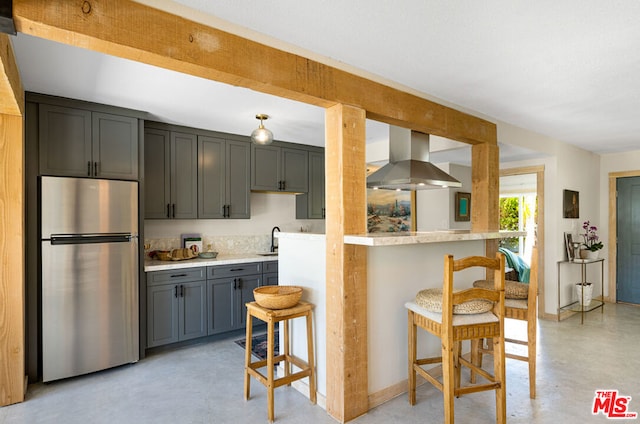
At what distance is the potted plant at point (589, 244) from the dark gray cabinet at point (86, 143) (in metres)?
5.76

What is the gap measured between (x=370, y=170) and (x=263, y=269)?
244 centimetres

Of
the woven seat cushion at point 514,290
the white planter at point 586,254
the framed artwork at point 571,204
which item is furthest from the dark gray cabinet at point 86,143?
the white planter at point 586,254

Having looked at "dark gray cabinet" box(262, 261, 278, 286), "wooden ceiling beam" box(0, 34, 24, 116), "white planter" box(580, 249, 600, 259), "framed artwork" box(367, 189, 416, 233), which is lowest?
"dark gray cabinet" box(262, 261, 278, 286)

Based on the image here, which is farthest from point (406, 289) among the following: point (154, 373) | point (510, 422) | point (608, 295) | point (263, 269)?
point (608, 295)

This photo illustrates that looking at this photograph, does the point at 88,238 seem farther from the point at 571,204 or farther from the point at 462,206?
the point at 571,204

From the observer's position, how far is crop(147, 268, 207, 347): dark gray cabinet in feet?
11.3

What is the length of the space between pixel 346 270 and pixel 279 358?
0.97 m

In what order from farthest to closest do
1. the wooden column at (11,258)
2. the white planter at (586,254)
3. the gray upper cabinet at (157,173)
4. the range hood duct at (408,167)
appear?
the white planter at (586,254), the gray upper cabinet at (157,173), the range hood duct at (408,167), the wooden column at (11,258)

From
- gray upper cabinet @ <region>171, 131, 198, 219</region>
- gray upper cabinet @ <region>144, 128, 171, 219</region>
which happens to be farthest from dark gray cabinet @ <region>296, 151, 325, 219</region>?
gray upper cabinet @ <region>144, 128, 171, 219</region>

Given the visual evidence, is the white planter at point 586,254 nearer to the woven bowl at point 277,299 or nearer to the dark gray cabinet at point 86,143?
the woven bowl at point 277,299

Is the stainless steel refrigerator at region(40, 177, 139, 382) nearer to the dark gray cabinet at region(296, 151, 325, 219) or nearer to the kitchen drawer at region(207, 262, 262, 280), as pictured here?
the kitchen drawer at region(207, 262, 262, 280)

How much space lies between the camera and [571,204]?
16.3 feet

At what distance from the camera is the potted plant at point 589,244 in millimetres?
4965

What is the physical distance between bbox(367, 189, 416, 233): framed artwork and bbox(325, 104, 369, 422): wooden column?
309 centimetres
